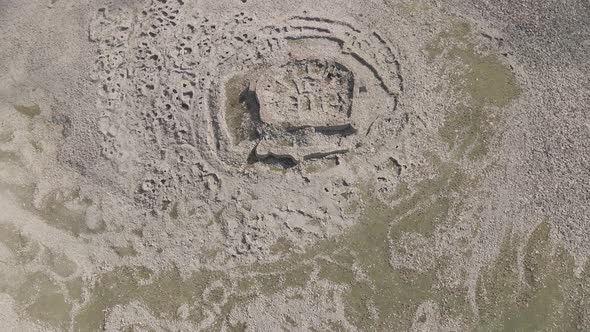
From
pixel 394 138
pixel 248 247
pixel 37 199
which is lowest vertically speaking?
pixel 37 199

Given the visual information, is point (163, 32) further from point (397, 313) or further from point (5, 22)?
point (397, 313)

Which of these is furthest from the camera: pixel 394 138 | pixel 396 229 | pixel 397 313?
pixel 394 138

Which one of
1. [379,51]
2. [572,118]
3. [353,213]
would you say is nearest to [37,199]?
[353,213]

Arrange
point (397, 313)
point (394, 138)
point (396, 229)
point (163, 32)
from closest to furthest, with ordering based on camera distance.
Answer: point (397, 313)
point (396, 229)
point (394, 138)
point (163, 32)

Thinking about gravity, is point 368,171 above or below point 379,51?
below

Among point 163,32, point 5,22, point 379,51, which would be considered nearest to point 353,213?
point 379,51

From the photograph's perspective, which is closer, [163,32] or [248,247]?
[248,247]
